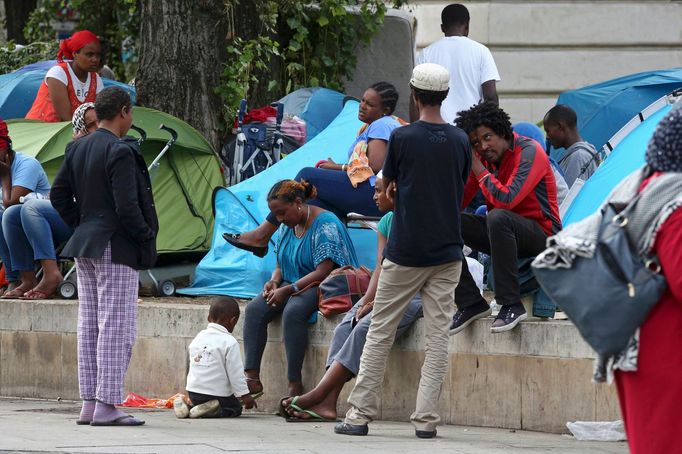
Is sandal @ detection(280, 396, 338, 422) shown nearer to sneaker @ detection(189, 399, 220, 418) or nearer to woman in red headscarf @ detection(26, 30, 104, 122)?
sneaker @ detection(189, 399, 220, 418)

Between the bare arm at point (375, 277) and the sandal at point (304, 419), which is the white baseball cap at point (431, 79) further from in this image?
the sandal at point (304, 419)

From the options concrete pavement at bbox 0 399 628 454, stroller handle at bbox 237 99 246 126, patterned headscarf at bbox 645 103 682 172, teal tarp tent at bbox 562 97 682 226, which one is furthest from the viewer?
stroller handle at bbox 237 99 246 126

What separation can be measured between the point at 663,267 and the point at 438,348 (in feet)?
11.4

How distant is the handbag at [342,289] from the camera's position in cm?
863

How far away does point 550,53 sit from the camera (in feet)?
53.2

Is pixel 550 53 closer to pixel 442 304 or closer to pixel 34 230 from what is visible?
pixel 34 230

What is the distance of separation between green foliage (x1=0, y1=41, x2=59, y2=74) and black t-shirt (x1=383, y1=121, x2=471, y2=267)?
9.41 m

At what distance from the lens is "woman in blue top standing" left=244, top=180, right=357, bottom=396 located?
28.7 ft

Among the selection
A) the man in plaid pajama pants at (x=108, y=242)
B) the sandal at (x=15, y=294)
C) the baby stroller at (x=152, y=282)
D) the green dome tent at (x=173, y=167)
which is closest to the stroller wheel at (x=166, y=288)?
the baby stroller at (x=152, y=282)

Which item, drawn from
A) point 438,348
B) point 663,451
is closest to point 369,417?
point 438,348

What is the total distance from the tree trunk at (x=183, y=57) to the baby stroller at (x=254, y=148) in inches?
11.4

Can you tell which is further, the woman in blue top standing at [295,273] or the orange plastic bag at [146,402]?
the orange plastic bag at [146,402]

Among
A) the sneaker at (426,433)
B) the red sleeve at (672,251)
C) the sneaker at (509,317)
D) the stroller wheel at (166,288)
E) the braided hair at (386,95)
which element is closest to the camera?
the red sleeve at (672,251)

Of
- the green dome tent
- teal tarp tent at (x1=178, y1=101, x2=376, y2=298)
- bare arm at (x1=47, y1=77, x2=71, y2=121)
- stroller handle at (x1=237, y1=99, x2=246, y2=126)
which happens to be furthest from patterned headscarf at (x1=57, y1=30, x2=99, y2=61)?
teal tarp tent at (x1=178, y1=101, x2=376, y2=298)
